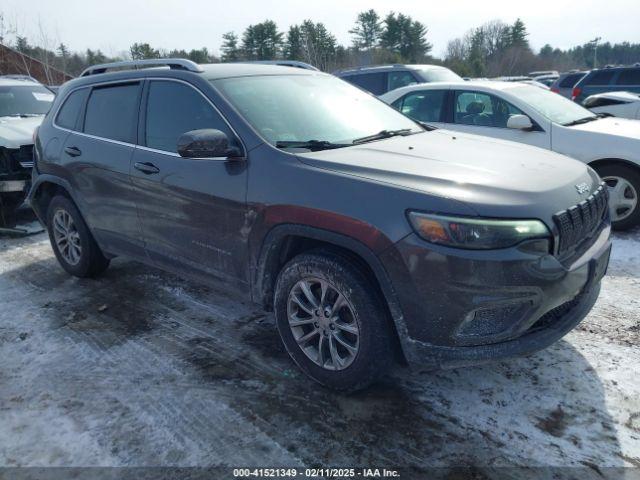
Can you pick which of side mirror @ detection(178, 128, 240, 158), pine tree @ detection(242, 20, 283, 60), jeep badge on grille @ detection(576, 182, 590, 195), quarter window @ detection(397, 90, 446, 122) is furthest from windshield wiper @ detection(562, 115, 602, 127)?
pine tree @ detection(242, 20, 283, 60)

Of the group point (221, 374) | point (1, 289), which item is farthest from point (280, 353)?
point (1, 289)

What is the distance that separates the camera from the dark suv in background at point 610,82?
12.5 meters

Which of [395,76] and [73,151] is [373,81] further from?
[73,151]

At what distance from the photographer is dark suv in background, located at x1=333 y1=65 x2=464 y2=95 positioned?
966 cm

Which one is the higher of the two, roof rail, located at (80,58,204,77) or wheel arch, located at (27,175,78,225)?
roof rail, located at (80,58,204,77)

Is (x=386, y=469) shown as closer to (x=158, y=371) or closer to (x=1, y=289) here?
(x=158, y=371)

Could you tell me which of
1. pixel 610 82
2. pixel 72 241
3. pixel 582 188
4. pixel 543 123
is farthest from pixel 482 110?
pixel 610 82

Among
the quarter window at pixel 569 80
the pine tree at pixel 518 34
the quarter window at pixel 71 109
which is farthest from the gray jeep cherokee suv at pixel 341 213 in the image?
the pine tree at pixel 518 34

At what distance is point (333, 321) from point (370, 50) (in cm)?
4862

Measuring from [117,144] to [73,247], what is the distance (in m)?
1.39

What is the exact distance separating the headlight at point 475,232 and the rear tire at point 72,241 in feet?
11.3

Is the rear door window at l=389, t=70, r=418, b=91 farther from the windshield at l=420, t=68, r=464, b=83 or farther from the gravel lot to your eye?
the gravel lot

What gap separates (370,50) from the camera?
1880 inches

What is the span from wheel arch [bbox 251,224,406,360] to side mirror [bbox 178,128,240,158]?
57cm
